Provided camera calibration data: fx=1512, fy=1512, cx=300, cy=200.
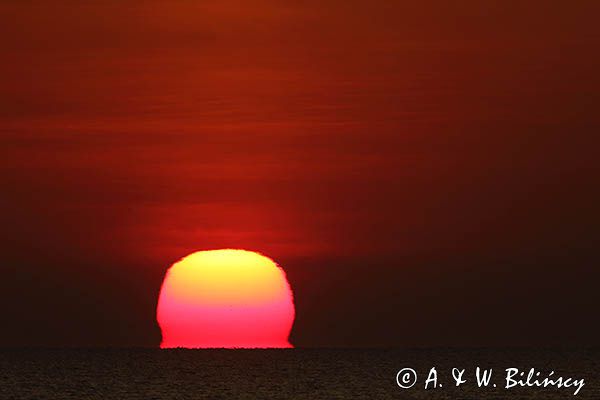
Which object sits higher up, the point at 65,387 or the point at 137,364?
the point at 137,364

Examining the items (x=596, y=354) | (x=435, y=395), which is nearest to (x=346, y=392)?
(x=435, y=395)

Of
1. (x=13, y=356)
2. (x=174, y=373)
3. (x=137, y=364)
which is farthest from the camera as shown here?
(x=13, y=356)

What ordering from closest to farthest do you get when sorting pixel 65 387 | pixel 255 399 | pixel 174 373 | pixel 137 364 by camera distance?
pixel 255 399, pixel 65 387, pixel 174 373, pixel 137 364

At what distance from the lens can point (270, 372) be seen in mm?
47906

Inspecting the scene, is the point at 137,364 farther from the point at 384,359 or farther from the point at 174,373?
the point at 384,359

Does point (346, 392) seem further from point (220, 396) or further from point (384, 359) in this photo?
point (384, 359)

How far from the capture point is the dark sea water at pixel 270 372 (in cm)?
4181

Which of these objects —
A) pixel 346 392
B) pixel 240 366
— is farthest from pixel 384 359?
pixel 346 392

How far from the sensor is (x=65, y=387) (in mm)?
43844

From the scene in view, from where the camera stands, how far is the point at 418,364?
53.2 m

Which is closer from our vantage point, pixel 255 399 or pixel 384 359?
pixel 255 399

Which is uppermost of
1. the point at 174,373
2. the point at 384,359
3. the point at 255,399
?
the point at 384,359

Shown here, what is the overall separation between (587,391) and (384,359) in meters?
14.2

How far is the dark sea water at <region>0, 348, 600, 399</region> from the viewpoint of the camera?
41812 millimetres
